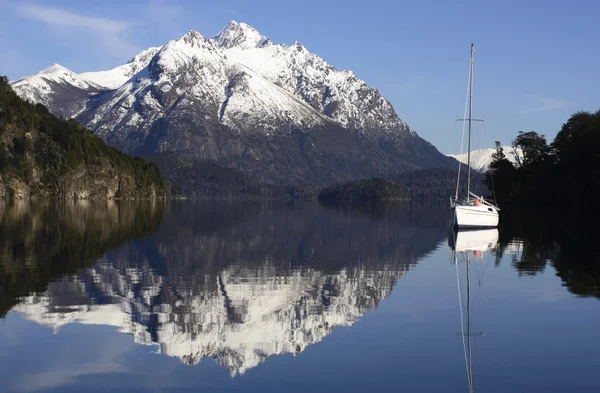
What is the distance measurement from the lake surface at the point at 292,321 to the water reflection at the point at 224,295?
12 centimetres

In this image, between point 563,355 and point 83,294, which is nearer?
point 563,355

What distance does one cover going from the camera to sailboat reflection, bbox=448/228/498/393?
2525 cm

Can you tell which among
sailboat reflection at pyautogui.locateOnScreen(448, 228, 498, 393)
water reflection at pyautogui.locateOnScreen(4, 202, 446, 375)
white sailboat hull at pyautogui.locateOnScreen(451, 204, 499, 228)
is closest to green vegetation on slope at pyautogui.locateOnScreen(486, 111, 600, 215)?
white sailboat hull at pyautogui.locateOnScreen(451, 204, 499, 228)

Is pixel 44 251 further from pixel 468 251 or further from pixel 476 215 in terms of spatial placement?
pixel 476 215

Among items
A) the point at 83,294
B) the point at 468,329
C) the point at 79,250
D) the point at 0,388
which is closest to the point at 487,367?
the point at 468,329

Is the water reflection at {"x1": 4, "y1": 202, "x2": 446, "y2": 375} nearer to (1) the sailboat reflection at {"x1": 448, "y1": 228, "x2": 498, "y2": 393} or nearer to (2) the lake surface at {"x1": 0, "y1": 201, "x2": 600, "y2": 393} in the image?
(2) the lake surface at {"x1": 0, "y1": 201, "x2": 600, "y2": 393}

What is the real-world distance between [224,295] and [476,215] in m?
60.0

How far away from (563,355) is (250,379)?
10410 millimetres

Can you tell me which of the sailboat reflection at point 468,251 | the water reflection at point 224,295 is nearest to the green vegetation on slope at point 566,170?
the sailboat reflection at point 468,251

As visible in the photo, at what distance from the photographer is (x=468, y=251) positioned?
6231 cm

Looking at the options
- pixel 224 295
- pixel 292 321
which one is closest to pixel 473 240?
pixel 224 295

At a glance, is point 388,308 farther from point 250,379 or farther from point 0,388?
point 0,388

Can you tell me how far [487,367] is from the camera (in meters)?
22.6

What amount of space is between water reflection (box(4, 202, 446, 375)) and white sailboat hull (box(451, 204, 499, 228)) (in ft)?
96.9
